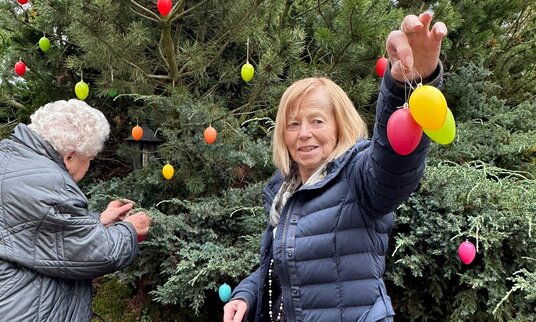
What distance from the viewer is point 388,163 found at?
107cm

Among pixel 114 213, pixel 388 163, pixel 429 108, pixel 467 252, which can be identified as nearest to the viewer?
pixel 429 108

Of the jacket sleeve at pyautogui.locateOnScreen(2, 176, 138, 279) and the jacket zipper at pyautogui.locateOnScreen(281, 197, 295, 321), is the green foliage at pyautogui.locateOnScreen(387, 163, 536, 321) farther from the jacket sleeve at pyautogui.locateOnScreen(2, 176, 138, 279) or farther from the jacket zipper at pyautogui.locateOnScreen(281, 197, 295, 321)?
the jacket sleeve at pyautogui.locateOnScreen(2, 176, 138, 279)

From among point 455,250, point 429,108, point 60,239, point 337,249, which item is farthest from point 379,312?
point 60,239

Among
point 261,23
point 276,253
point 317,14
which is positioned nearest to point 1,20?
point 261,23

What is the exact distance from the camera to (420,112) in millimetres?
838

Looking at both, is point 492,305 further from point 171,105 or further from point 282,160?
point 171,105

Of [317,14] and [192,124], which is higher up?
[317,14]

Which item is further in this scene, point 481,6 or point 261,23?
point 481,6

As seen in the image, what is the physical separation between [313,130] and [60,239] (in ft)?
3.57

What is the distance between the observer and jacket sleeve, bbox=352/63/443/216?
1.01 meters

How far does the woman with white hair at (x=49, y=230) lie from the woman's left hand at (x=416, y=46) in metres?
1.37

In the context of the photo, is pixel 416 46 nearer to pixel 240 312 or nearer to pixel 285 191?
pixel 285 191

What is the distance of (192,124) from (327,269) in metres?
1.61

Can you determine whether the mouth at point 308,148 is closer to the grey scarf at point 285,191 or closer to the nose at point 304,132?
the nose at point 304,132
